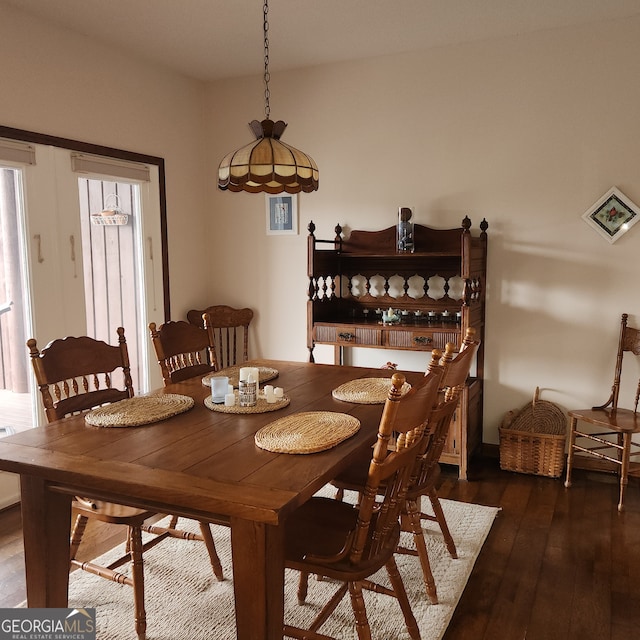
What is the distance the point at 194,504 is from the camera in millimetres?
1582

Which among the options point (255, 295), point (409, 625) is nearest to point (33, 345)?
point (409, 625)

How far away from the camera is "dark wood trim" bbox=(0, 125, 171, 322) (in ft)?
10.5

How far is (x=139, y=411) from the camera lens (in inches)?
88.0

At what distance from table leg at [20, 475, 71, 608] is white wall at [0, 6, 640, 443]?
6.79 ft

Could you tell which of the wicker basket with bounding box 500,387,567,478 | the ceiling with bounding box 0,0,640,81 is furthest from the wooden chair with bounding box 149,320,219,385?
the wicker basket with bounding box 500,387,567,478

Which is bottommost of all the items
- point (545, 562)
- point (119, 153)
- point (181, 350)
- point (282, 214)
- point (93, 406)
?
point (545, 562)

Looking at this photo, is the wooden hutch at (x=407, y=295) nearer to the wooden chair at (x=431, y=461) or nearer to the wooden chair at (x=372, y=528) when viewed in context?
the wooden chair at (x=431, y=461)

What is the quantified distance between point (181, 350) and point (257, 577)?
5.11 feet

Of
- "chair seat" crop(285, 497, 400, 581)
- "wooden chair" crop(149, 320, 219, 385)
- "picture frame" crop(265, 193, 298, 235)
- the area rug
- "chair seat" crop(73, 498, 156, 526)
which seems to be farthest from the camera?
"picture frame" crop(265, 193, 298, 235)

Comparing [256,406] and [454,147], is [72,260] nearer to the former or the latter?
[256,406]

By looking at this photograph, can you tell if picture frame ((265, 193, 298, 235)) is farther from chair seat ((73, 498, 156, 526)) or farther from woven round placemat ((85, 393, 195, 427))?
chair seat ((73, 498, 156, 526))

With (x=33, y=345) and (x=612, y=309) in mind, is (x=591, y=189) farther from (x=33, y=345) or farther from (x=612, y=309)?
(x=33, y=345)

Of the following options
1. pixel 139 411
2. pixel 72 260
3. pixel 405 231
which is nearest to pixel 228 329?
pixel 72 260

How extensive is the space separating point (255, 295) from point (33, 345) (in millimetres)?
2382
